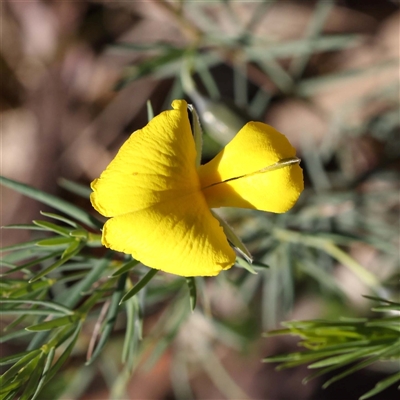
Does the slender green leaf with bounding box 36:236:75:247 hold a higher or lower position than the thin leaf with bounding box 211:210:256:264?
higher

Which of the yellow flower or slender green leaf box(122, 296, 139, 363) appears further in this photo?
slender green leaf box(122, 296, 139, 363)

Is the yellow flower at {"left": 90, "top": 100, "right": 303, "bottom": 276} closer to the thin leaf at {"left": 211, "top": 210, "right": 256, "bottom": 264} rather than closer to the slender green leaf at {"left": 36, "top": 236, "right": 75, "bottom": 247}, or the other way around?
the thin leaf at {"left": 211, "top": 210, "right": 256, "bottom": 264}

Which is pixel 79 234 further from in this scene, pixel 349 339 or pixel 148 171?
pixel 349 339

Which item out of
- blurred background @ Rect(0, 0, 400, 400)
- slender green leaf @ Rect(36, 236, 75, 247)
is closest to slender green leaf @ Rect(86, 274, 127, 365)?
slender green leaf @ Rect(36, 236, 75, 247)

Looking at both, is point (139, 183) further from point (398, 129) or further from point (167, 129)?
point (398, 129)

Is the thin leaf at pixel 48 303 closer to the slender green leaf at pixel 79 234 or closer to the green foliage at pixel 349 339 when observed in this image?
the slender green leaf at pixel 79 234

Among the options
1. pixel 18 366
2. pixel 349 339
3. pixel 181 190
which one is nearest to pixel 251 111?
pixel 349 339

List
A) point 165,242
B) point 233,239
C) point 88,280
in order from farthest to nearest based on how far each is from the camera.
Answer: point 88,280
point 233,239
point 165,242
